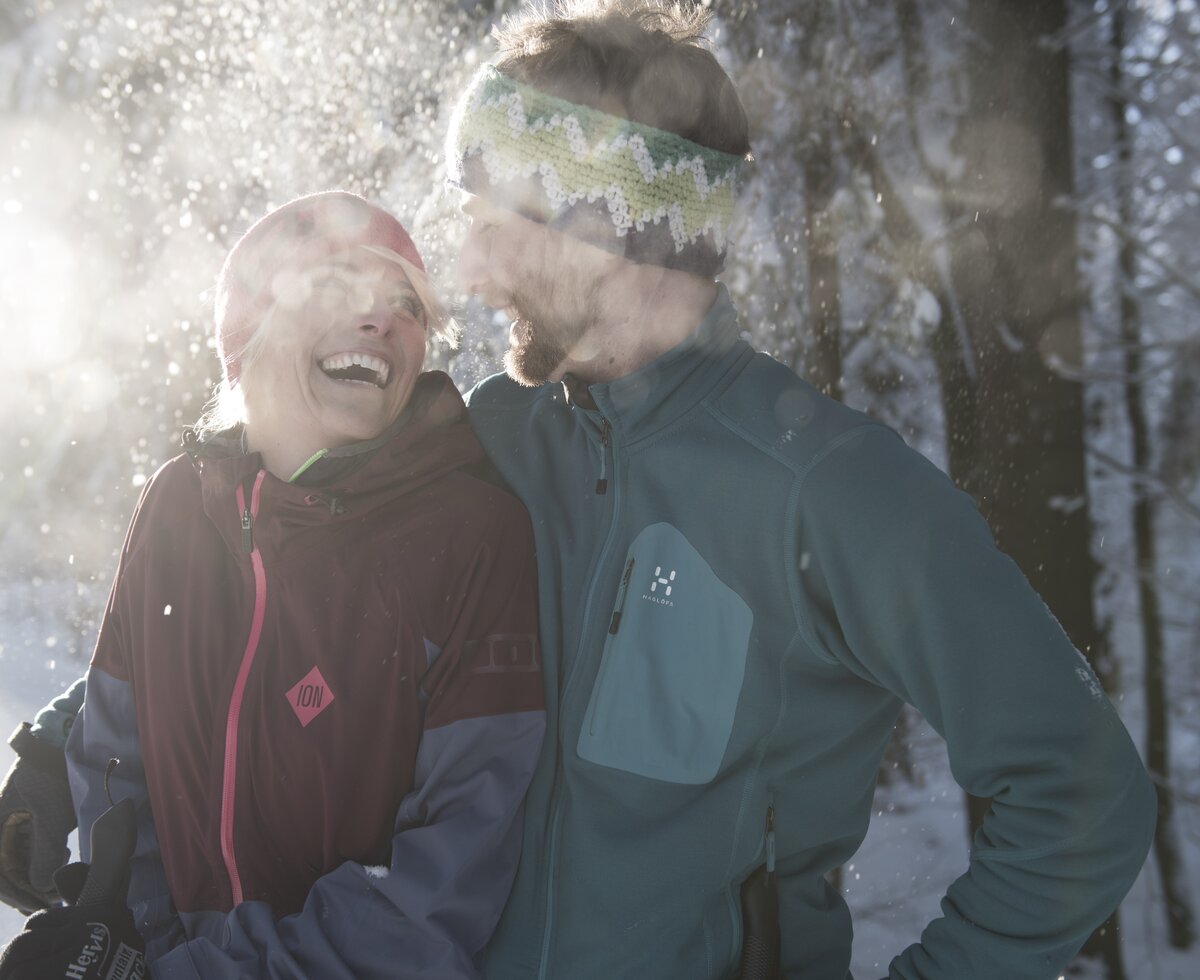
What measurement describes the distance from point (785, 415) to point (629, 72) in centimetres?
77

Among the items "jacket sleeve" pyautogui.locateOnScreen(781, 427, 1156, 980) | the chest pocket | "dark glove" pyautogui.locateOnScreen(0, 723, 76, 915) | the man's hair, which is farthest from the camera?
"dark glove" pyautogui.locateOnScreen(0, 723, 76, 915)

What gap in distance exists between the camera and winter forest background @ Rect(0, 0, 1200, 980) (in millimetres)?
3131

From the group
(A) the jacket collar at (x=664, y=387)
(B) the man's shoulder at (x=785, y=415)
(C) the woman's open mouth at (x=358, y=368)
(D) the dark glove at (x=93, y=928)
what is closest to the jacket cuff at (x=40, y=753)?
(D) the dark glove at (x=93, y=928)

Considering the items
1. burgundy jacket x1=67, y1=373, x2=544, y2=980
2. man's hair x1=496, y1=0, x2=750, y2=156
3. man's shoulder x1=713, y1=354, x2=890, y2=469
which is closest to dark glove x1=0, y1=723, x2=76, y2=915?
burgundy jacket x1=67, y1=373, x2=544, y2=980

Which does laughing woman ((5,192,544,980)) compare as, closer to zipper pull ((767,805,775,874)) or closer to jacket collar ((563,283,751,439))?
jacket collar ((563,283,751,439))

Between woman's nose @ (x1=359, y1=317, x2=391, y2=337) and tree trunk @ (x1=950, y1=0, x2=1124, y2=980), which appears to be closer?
woman's nose @ (x1=359, y1=317, x2=391, y2=337)

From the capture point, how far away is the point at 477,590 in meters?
1.61

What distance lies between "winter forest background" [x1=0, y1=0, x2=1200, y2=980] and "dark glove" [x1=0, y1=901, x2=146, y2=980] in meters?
1.28

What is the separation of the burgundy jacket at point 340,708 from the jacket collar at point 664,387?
0.89 ft

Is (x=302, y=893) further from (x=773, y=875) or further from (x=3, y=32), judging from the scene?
(x=3, y=32)

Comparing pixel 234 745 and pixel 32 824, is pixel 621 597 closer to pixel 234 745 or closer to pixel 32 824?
pixel 234 745

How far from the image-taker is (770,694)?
5.08 ft

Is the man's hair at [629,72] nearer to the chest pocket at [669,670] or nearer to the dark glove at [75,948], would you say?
the chest pocket at [669,670]

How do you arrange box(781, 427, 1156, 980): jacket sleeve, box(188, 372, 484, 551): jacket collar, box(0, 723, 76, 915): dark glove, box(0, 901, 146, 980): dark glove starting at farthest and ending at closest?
1. box(0, 723, 76, 915): dark glove
2. box(188, 372, 484, 551): jacket collar
3. box(0, 901, 146, 980): dark glove
4. box(781, 427, 1156, 980): jacket sleeve
